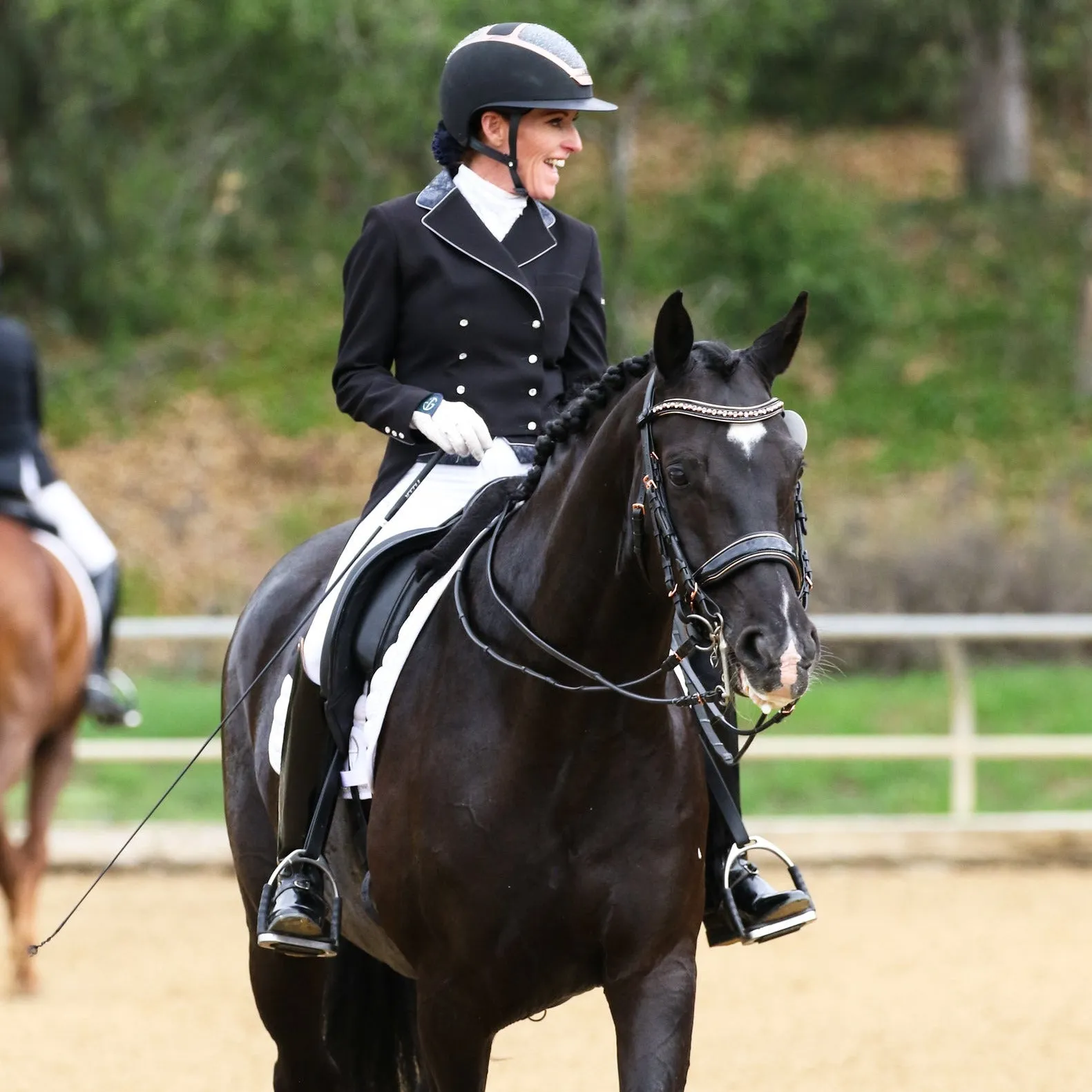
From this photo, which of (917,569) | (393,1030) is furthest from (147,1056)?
(917,569)

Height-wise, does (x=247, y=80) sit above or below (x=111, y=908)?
above

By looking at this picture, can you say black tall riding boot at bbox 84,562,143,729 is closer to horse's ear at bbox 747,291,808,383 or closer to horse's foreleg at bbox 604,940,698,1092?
horse's foreleg at bbox 604,940,698,1092

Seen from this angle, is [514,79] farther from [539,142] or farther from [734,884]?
[734,884]

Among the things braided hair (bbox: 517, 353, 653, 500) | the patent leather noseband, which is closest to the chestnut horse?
braided hair (bbox: 517, 353, 653, 500)

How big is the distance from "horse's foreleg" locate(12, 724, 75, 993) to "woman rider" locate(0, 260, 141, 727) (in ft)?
0.77

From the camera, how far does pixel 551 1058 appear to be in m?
6.84

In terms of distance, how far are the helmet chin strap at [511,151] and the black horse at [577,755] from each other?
71cm

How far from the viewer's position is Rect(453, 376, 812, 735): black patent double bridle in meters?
3.21

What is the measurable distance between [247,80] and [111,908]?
39.0ft

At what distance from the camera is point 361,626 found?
166 inches

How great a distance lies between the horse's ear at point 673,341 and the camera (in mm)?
3410

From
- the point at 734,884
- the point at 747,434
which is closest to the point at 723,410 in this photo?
the point at 747,434

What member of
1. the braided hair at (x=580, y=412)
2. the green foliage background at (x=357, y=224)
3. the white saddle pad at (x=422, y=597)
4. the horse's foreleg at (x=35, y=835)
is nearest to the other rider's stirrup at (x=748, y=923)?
the white saddle pad at (x=422, y=597)

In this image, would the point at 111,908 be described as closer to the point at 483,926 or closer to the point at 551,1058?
the point at 551,1058
